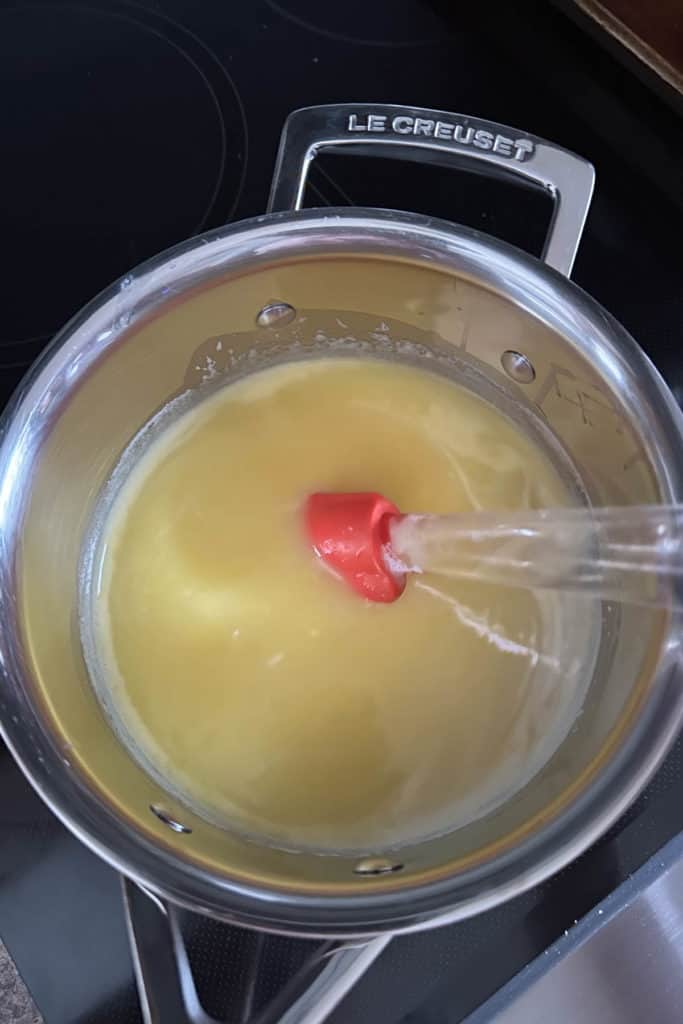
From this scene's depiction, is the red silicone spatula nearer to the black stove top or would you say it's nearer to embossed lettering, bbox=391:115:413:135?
the black stove top

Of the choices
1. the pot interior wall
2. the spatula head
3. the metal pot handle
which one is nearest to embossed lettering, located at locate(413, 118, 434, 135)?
the metal pot handle

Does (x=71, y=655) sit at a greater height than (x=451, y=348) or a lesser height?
lesser

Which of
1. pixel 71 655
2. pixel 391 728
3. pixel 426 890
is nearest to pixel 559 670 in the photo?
pixel 391 728

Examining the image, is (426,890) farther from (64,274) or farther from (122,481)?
(64,274)

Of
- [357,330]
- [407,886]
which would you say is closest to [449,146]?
[357,330]

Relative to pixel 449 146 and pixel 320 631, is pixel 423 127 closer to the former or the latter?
pixel 449 146

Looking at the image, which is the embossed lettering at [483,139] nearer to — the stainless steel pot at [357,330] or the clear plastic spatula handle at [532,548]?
the stainless steel pot at [357,330]

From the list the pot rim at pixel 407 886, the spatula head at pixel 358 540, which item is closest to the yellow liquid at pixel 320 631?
the spatula head at pixel 358 540

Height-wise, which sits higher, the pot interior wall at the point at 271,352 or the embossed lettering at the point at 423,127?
the embossed lettering at the point at 423,127
